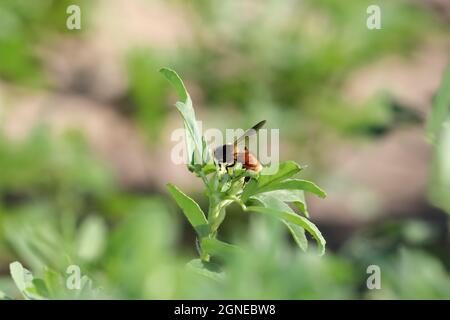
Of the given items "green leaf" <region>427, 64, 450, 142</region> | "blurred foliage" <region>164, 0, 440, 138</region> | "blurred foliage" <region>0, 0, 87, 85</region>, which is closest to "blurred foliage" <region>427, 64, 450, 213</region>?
"green leaf" <region>427, 64, 450, 142</region>

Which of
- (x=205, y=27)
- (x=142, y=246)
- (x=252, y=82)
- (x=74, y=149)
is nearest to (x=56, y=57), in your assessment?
(x=205, y=27)

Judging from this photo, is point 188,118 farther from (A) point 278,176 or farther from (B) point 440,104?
(B) point 440,104

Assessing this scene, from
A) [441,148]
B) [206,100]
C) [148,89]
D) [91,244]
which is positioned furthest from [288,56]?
[441,148]

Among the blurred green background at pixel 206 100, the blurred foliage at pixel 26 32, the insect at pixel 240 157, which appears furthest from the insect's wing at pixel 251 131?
the blurred foliage at pixel 26 32

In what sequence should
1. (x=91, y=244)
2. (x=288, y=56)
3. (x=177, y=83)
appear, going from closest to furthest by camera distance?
(x=177, y=83) → (x=91, y=244) → (x=288, y=56)

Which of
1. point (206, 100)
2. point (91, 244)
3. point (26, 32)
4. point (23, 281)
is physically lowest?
point (23, 281)

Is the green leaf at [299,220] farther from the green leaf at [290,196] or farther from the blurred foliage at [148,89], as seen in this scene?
the blurred foliage at [148,89]
